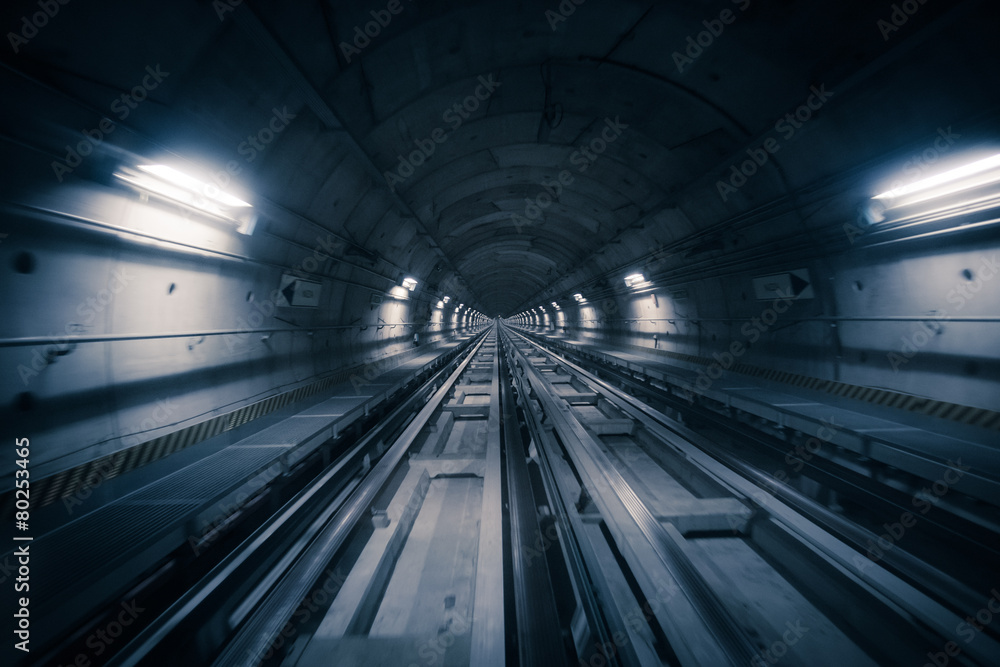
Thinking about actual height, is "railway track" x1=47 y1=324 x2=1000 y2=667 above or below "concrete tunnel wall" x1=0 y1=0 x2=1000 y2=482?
below

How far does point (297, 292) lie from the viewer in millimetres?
6539

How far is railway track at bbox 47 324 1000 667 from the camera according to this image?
2.06 meters

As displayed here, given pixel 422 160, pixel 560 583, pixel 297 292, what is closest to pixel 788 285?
pixel 560 583

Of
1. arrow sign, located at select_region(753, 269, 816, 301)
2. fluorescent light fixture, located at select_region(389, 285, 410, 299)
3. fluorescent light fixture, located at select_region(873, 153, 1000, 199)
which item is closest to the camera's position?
fluorescent light fixture, located at select_region(873, 153, 1000, 199)

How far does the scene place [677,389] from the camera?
28.0 feet

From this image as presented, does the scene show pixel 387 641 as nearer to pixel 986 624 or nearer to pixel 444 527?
pixel 444 527

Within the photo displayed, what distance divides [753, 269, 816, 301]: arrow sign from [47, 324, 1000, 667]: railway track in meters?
4.62

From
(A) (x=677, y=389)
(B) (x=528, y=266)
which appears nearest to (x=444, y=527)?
(A) (x=677, y=389)

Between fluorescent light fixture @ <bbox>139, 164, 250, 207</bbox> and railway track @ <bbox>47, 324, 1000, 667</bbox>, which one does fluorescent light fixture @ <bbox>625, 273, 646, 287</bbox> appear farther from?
fluorescent light fixture @ <bbox>139, 164, 250, 207</bbox>

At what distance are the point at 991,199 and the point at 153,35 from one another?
9.80 metres

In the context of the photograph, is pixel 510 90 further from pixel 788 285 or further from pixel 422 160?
pixel 788 285

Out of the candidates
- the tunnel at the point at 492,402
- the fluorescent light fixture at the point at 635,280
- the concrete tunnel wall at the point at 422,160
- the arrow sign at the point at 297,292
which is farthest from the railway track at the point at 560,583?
the fluorescent light fixture at the point at 635,280

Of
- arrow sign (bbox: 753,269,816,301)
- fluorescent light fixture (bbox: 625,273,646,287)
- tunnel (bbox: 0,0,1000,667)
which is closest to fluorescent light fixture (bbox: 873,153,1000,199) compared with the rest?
tunnel (bbox: 0,0,1000,667)

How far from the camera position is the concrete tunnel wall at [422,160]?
313 cm
